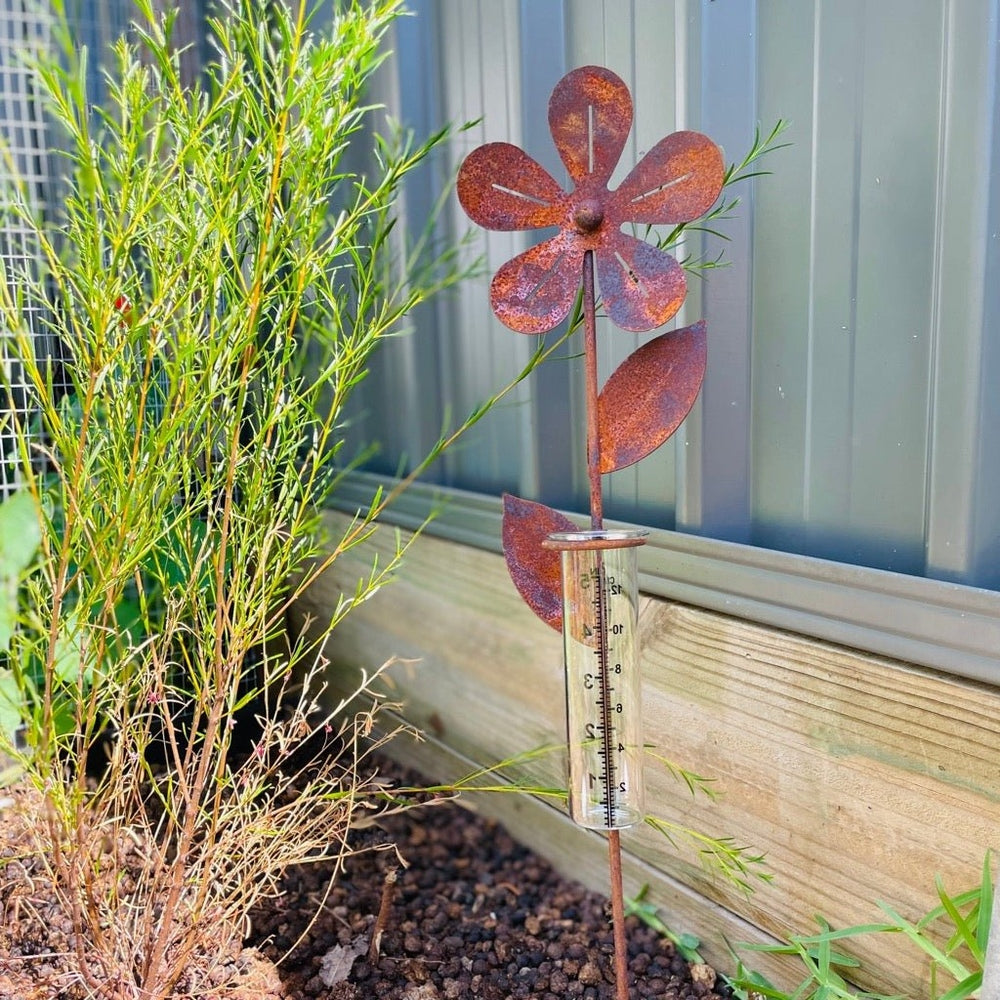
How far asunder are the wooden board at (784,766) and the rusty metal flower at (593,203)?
1.55ft

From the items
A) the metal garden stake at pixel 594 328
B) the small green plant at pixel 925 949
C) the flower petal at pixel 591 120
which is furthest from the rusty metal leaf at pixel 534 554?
the small green plant at pixel 925 949

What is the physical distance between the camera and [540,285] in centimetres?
99

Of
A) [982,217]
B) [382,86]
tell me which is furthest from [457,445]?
[982,217]

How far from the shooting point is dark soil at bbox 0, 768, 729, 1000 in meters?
1.18

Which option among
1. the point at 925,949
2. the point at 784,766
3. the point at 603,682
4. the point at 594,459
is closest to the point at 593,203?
the point at 594,459

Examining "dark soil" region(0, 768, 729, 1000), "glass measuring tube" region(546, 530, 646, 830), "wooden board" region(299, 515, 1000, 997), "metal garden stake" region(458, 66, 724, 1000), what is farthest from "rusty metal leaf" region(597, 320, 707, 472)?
"dark soil" region(0, 768, 729, 1000)

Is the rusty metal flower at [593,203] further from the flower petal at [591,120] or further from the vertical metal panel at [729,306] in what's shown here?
the vertical metal panel at [729,306]

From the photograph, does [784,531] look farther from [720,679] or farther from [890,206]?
[890,206]

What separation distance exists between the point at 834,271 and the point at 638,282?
27 cm

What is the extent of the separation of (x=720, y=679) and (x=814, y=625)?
0.63ft

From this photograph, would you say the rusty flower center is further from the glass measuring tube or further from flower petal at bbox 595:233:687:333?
the glass measuring tube

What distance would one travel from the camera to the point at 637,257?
0.96 m

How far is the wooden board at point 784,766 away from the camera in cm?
98

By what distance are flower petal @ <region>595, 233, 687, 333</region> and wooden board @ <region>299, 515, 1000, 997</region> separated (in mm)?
439
